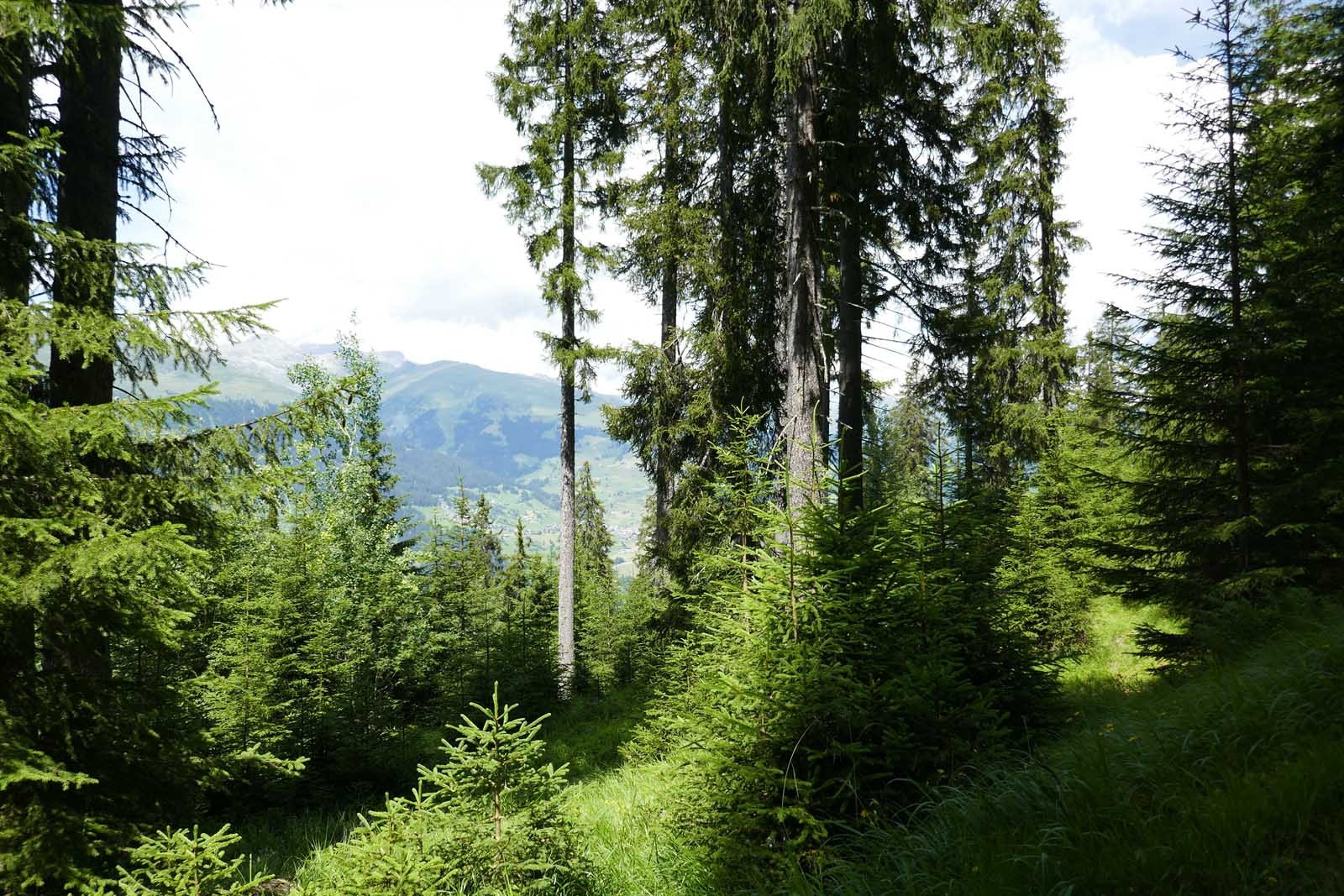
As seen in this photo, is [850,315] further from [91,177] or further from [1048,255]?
[1048,255]

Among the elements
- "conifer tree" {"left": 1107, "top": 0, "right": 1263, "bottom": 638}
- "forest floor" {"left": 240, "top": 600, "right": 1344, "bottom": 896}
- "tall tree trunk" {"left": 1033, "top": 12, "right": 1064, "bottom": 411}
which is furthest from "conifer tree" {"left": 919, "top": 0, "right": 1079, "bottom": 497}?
"forest floor" {"left": 240, "top": 600, "right": 1344, "bottom": 896}

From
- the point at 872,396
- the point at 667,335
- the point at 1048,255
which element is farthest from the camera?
the point at 1048,255

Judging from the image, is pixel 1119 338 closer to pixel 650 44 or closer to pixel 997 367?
pixel 997 367

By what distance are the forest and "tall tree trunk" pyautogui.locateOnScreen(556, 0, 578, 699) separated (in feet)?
0.40

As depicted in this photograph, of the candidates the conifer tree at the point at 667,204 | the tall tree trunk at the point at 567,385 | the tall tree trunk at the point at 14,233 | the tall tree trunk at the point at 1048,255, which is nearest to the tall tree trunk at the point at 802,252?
the conifer tree at the point at 667,204

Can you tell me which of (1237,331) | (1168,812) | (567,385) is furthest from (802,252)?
(567,385)

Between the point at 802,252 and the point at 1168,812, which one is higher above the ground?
the point at 802,252

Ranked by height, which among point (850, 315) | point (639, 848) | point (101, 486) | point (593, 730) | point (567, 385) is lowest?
point (593, 730)

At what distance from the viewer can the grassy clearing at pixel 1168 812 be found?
2.32 metres

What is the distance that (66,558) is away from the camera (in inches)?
147

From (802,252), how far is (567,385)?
30.6 ft

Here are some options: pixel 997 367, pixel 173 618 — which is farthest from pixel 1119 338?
pixel 173 618

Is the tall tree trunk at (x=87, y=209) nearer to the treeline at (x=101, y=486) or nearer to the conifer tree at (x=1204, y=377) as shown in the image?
the treeline at (x=101, y=486)

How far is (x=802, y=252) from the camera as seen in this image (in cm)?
815
